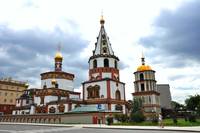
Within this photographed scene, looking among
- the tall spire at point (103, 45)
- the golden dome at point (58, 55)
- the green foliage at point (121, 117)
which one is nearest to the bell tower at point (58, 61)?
the golden dome at point (58, 55)

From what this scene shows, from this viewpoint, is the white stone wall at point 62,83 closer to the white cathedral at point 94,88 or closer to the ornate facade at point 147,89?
the white cathedral at point 94,88

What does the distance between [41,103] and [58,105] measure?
582 centimetres

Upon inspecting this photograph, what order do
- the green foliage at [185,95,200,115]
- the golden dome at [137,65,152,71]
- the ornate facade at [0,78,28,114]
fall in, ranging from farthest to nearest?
1. the ornate facade at [0,78,28,114]
2. the golden dome at [137,65,152,71]
3. the green foliage at [185,95,200,115]

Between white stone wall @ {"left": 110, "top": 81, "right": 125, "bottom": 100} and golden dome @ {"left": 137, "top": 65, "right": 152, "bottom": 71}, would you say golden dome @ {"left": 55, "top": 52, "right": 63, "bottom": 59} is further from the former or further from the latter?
golden dome @ {"left": 137, "top": 65, "right": 152, "bottom": 71}

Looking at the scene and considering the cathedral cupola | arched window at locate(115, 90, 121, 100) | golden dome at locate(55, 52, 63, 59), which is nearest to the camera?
arched window at locate(115, 90, 121, 100)

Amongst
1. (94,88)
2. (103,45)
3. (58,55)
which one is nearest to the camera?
(94,88)

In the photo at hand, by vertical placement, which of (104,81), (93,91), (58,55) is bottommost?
(93,91)

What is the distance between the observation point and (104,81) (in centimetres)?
4369

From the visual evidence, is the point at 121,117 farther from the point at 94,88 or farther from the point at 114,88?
the point at 94,88

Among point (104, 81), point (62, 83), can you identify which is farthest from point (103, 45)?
Result: point (62, 83)

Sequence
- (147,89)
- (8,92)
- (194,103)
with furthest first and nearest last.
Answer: (8,92), (147,89), (194,103)

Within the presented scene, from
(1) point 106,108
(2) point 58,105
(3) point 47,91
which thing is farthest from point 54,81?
(1) point 106,108

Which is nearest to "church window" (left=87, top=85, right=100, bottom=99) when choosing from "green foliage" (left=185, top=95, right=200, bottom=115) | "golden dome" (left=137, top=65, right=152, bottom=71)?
"golden dome" (left=137, top=65, right=152, bottom=71)

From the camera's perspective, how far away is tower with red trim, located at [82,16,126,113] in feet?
141
